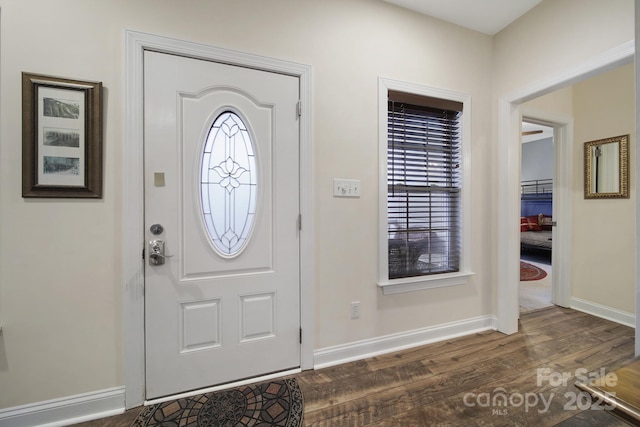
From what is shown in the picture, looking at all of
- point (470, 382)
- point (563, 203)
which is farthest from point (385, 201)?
point (563, 203)

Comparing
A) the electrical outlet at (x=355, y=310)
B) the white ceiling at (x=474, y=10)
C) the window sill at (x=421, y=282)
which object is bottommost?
the electrical outlet at (x=355, y=310)

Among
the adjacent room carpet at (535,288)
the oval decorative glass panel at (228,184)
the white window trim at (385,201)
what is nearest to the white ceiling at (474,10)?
the white window trim at (385,201)

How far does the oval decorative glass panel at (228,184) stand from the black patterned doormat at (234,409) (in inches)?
34.1

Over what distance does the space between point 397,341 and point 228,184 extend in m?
1.80

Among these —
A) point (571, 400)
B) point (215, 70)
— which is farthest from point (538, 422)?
point (215, 70)

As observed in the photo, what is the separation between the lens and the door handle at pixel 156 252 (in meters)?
1.54

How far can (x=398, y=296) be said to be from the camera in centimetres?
214

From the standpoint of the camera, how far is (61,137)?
4.61 ft

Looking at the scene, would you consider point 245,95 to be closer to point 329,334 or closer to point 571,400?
point 329,334

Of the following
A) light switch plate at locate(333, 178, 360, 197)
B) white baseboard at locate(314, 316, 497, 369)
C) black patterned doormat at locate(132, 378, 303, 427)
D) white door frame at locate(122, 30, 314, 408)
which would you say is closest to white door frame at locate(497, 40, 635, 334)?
white baseboard at locate(314, 316, 497, 369)

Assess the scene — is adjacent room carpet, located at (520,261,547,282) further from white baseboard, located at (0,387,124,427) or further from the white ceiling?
white baseboard, located at (0,387,124,427)

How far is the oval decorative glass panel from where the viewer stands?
1.66 m

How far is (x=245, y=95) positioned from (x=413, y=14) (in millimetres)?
1608

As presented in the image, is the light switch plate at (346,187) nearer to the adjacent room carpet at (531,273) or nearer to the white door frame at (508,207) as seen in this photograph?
the white door frame at (508,207)
